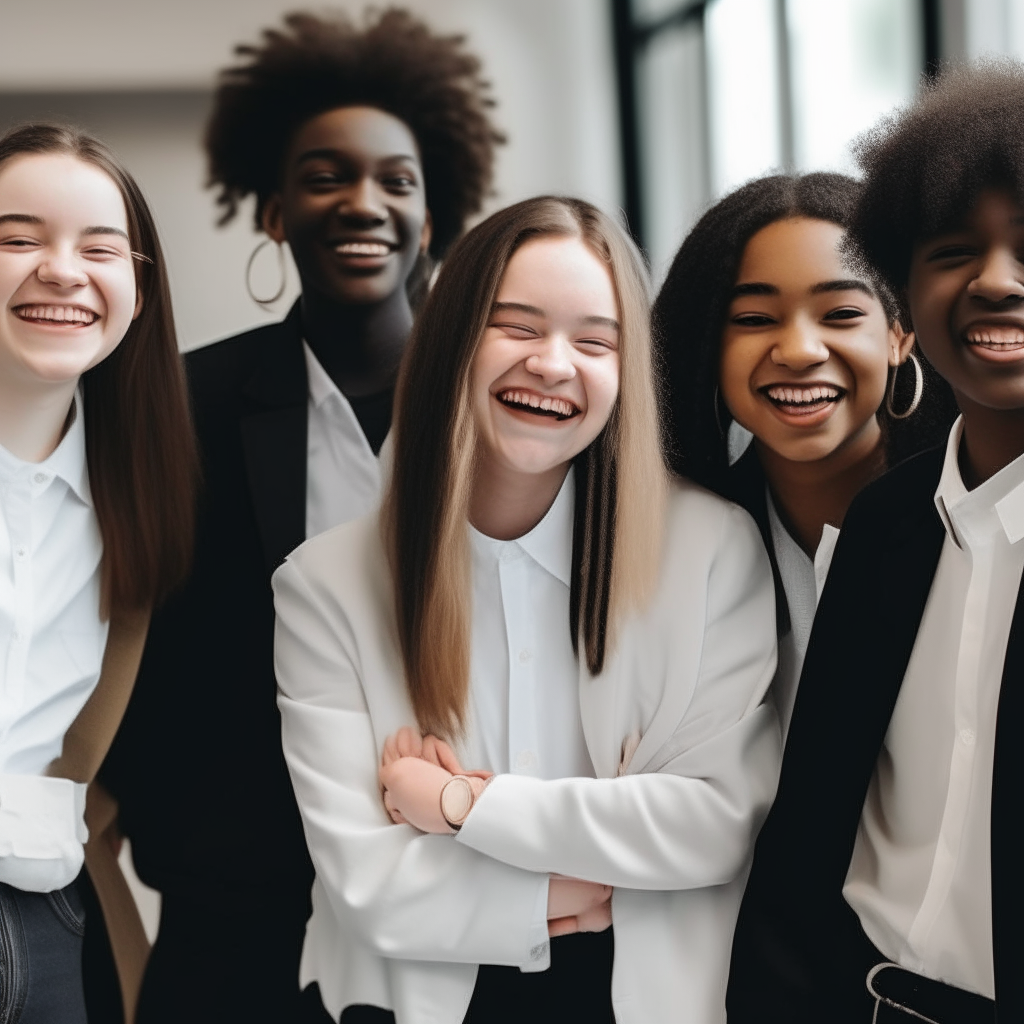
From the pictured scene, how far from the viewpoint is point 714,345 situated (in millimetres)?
1987

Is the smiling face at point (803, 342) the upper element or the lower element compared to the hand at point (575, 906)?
upper

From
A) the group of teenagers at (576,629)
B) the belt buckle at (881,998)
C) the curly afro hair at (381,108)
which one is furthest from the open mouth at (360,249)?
the belt buckle at (881,998)

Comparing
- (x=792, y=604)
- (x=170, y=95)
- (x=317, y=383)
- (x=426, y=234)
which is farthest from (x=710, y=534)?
(x=170, y=95)

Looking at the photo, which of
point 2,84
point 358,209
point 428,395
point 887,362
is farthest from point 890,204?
point 2,84

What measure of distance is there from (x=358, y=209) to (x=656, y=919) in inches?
62.1

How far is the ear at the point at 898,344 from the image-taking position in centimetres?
198

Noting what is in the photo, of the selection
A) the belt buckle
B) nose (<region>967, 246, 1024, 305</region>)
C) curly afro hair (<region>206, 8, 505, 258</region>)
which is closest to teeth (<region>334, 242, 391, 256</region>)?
curly afro hair (<region>206, 8, 505, 258</region>)

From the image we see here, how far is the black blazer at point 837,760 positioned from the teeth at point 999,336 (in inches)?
8.8

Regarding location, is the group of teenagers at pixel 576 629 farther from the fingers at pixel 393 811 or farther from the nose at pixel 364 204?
the nose at pixel 364 204

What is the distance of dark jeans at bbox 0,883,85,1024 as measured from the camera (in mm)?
1779

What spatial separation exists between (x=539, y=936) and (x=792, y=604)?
63 centimetres

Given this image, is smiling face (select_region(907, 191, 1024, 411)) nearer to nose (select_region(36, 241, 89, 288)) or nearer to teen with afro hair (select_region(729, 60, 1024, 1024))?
teen with afro hair (select_region(729, 60, 1024, 1024))

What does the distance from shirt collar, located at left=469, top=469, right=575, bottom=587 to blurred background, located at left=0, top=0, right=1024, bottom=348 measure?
185 cm

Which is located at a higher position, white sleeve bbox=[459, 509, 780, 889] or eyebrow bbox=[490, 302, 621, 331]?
eyebrow bbox=[490, 302, 621, 331]
